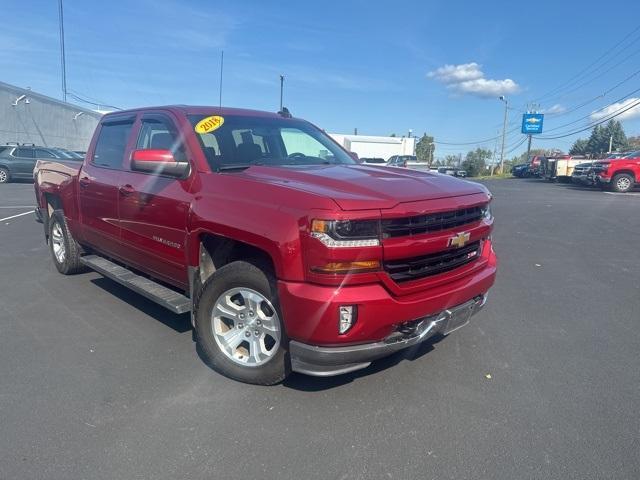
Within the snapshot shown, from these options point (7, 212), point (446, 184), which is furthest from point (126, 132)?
point (7, 212)

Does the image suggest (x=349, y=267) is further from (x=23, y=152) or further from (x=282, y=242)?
(x=23, y=152)

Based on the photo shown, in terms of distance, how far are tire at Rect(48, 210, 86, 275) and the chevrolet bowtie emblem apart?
4.46 m

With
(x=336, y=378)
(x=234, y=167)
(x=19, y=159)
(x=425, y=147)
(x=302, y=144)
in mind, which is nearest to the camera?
(x=336, y=378)

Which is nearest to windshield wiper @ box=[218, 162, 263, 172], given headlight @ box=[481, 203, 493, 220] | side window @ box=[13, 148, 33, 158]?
headlight @ box=[481, 203, 493, 220]

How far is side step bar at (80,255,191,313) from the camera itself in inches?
146

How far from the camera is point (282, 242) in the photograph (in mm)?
2791

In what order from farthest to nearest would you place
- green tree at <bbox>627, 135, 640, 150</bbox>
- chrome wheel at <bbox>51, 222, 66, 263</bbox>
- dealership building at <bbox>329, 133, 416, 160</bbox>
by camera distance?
green tree at <bbox>627, 135, 640, 150</bbox> < dealership building at <bbox>329, 133, 416, 160</bbox> < chrome wheel at <bbox>51, 222, 66, 263</bbox>

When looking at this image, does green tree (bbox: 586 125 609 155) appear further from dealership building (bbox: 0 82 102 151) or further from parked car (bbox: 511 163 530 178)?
dealership building (bbox: 0 82 102 151)

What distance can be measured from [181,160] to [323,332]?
1890mm

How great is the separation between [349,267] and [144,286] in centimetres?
224

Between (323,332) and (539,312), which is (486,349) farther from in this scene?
(323,332)

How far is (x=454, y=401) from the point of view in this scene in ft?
10.3

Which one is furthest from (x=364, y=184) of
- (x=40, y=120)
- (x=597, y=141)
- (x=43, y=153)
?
(x=597, y=141)

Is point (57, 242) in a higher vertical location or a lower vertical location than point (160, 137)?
lower
